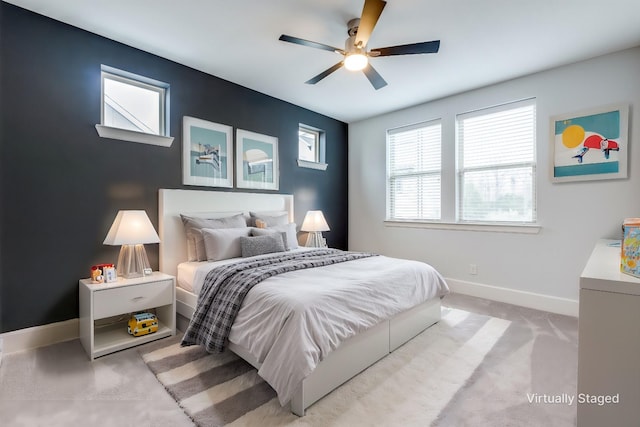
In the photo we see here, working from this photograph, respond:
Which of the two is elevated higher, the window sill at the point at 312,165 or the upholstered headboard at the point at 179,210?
the window sill at the point at 312,165

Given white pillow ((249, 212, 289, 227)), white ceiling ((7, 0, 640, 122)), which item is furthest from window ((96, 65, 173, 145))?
white pillow ((249, 212, 289, 227))

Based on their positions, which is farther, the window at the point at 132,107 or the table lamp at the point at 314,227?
the table lamp at the point at 314,227

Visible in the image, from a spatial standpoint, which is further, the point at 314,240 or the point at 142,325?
the point at 314,240

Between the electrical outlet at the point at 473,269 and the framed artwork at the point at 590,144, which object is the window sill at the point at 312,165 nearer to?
the electrical outlet at the point at 473,269

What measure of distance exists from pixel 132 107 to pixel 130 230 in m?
1.31

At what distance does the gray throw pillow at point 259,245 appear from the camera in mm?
2951

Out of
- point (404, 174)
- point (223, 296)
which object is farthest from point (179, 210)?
point (404, 174)

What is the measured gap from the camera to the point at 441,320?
2936mm

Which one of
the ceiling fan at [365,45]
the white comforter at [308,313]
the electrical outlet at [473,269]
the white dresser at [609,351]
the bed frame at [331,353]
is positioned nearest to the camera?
the white dresser at [609,351]

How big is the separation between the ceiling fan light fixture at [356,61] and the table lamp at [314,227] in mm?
2222

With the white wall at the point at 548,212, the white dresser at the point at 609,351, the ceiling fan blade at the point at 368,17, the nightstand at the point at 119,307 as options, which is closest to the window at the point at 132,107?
the nightstand at the point at 119,307

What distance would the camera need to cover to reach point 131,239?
244 centimetres

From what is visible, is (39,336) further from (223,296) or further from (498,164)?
(498,164)

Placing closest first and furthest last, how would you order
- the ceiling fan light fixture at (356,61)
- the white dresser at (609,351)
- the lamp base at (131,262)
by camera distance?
1. the white dresser at (609,351)
2. the ceiling fan light fixture at (356,61)
3. the lamp base at (131,262)
